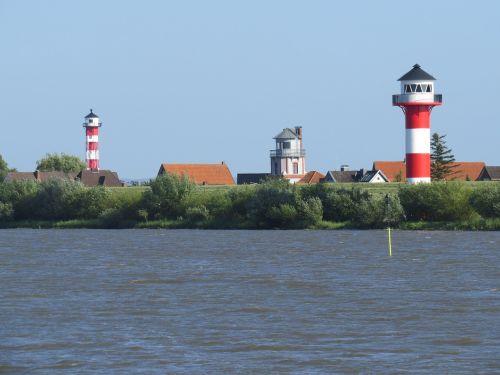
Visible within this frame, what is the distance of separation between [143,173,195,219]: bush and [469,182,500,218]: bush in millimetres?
20169

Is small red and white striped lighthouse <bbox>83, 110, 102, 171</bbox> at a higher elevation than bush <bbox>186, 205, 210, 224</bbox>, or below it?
higher

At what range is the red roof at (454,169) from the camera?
130 metres

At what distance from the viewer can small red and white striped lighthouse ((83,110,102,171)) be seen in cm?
13162

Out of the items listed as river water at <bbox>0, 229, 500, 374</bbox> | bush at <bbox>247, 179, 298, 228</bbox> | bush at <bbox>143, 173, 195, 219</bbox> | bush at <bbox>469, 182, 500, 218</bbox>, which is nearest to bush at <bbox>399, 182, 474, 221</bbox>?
bush at <bbox>469, 182, 500, 218</bbox>

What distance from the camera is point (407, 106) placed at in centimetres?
7762

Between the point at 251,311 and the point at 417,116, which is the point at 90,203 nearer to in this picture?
the point at 417,116

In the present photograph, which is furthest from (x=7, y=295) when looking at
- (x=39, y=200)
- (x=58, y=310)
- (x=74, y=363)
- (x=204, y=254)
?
(x=39, y=200)

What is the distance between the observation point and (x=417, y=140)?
75438 mm

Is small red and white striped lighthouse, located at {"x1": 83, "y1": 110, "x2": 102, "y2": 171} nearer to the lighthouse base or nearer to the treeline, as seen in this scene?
the treeline

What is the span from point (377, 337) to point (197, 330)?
396 cm

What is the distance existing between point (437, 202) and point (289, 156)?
61.3 metres

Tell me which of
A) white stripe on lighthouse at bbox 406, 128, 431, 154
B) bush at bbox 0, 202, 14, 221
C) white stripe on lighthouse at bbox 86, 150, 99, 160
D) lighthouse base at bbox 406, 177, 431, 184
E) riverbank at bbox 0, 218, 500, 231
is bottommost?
riverbank at bbox 0, 218, 500, 231

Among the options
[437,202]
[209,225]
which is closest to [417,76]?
[437,202]

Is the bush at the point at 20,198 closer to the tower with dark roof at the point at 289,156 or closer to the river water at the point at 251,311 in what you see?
the river water at the point at 251,311
